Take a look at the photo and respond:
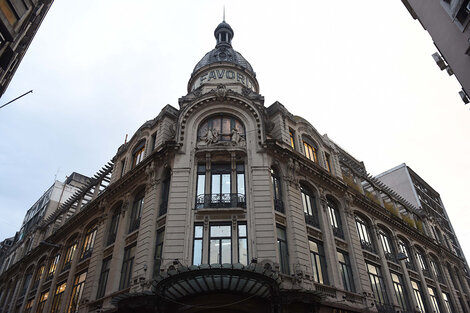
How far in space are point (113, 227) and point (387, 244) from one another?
78.3 ft

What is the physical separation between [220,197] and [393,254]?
62.8 ft

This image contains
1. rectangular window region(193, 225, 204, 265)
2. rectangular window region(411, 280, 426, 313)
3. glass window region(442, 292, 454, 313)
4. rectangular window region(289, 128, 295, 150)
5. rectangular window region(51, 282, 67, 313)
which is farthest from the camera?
glass window region(442, 292, 454, 313)

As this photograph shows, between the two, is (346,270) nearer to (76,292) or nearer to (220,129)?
(220,129)

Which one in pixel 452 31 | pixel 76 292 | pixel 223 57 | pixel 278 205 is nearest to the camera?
pixel 452 31

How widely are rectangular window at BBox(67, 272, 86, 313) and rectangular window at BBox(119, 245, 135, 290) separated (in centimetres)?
506

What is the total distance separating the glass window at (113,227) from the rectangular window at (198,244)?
8.74 m

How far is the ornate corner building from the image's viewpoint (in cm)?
1589

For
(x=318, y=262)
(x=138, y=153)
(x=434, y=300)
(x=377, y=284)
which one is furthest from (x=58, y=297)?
(x=434, y=300)

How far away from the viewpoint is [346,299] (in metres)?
19.5

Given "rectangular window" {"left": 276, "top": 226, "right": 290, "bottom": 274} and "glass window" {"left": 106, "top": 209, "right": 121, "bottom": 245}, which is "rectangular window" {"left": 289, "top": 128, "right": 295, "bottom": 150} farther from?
"glass window" {"left": 106, "top": 209, "right": 121, "bottom": 245}

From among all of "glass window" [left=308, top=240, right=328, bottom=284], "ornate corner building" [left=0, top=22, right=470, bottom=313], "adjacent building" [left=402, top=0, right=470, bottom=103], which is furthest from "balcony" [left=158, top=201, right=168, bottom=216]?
"adjacent building" [left=402, top=0, right=470, bottom=103]

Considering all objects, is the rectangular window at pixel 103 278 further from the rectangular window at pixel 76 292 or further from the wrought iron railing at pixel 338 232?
the wrought iron railing at pixel 338 232

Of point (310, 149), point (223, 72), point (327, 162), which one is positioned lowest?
point (327, 162)

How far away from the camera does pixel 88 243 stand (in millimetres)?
27031
